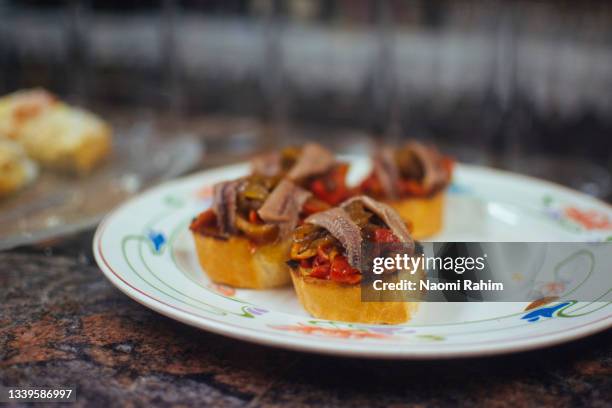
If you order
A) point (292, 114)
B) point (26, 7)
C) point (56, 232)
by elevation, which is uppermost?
point (26, 7)

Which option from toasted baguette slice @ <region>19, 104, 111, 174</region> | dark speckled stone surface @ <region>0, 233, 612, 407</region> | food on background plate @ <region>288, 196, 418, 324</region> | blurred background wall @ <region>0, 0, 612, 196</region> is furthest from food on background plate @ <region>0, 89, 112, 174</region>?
food on background plate @ <region>288, 196, 418, 324</region>

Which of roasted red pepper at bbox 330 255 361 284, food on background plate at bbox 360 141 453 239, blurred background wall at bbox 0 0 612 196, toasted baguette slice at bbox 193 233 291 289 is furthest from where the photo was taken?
blurred background wall at bbox 0 0 612 196

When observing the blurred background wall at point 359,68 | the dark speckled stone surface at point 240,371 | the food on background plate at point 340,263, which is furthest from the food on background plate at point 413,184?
the blurred background wall at point 359,68

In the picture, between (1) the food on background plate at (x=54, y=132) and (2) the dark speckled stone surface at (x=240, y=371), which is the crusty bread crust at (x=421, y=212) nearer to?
(2) the dark speckled stone surface at (x=240, y=371)

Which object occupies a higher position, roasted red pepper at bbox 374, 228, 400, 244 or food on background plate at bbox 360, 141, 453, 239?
roasted red pepper at bbox 374, 228, 400, 244

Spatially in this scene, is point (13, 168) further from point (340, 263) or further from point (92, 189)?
point (340, 263)

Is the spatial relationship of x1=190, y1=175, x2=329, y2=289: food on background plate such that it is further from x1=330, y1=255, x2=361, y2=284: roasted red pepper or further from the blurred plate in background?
the blurred plate in background

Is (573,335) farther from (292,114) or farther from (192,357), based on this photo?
(292,114)

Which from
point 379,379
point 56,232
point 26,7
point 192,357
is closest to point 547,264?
point 379,379
